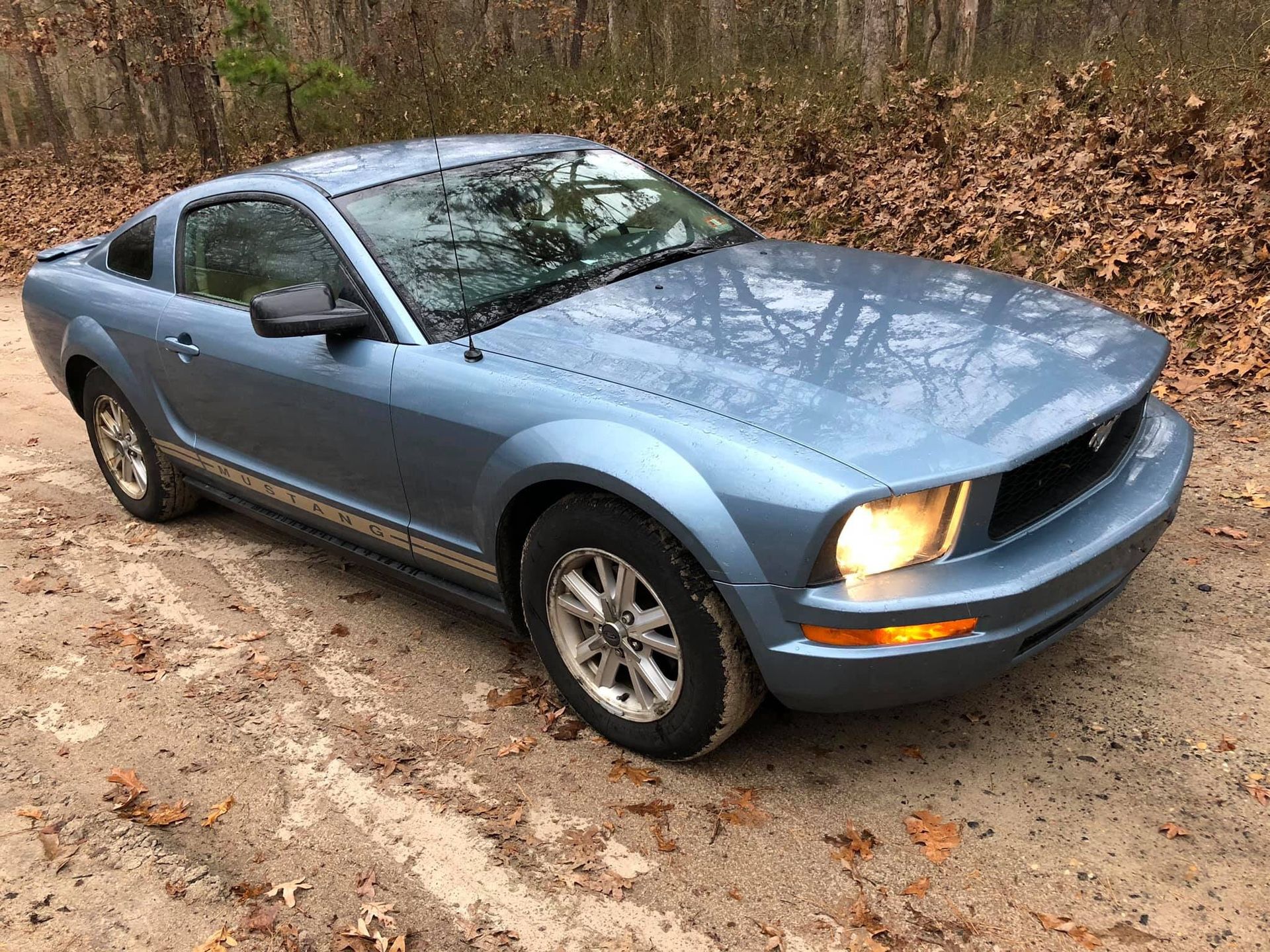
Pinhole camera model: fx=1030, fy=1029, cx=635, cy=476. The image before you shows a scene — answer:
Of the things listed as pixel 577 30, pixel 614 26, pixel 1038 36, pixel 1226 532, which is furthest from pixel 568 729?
pixel 1038 36

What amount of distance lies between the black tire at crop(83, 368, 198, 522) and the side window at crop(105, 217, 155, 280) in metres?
0.54

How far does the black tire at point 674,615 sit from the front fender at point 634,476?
0.08 metres

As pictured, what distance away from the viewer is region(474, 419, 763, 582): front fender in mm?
2555

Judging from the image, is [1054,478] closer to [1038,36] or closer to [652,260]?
[652,260]

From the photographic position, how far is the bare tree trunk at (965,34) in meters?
10.2

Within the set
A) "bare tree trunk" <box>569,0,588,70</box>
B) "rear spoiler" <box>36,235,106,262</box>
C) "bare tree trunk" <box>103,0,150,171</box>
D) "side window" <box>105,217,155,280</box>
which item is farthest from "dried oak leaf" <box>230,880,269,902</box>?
"bare tree trunk" <box>569,0,588,70</box>

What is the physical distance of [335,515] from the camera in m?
3.79

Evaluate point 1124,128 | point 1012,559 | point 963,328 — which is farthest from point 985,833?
point 1124,128

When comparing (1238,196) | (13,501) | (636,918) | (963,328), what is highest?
(963,328)

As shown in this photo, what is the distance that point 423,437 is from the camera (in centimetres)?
325

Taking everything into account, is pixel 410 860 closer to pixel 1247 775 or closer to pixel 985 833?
pixel 985 833

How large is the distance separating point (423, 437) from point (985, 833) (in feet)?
6.50

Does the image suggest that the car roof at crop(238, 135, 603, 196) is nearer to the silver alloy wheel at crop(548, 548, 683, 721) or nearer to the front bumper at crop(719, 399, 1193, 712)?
the silver alloy wheel at crop(548, 548, 683, 721)

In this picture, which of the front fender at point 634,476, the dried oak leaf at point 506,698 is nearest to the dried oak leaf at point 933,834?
the front fender at point 634,476
